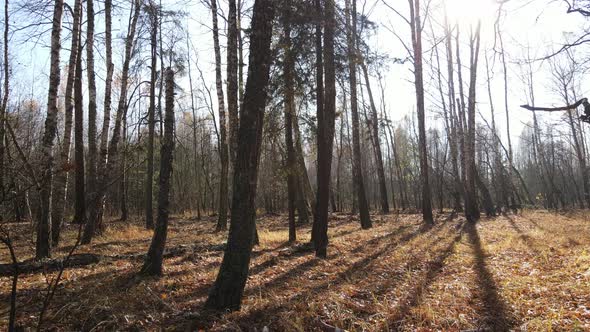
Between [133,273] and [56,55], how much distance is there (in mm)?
4826

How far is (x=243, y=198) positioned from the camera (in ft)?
15.4

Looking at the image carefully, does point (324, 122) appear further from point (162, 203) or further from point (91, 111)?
point (91, 111)

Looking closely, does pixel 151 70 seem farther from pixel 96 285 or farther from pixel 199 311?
pixel 199 311

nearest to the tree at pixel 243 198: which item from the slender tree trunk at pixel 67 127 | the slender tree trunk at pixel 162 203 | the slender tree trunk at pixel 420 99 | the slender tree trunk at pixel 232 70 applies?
the slender tree trunk at pixel 162 203

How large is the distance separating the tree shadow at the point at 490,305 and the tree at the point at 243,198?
9.65ft

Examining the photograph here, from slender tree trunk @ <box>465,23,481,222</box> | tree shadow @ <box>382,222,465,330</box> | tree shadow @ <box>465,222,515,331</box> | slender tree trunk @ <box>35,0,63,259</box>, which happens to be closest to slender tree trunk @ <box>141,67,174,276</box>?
slender tree trunk @ <box>35,0,63,259</box>

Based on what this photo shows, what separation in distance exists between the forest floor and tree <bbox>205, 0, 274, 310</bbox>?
0.97 ft

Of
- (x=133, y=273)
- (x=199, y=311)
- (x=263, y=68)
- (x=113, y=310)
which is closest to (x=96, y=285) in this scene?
(x=133, y=273)

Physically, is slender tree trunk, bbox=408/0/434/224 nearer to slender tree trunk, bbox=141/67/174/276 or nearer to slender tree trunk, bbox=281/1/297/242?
slender tree trunk, bbox=281/1/297/242

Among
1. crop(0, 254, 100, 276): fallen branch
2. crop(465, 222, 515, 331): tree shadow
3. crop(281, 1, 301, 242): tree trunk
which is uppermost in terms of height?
crop(281, 1, 301, 242): tree trunk

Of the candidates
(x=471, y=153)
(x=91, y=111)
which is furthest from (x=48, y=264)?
(x=471, y=153)

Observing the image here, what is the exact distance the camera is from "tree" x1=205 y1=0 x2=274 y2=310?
4711 millimetres

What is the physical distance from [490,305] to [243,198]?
11.9 ft

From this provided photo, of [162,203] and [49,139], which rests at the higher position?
[49,139]
